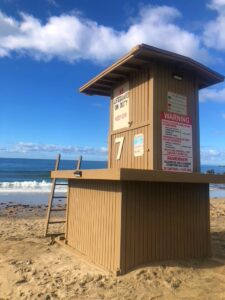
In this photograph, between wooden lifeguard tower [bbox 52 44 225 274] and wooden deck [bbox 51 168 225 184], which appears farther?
wooden lifeguard tower [bbox 52 44 225 274]

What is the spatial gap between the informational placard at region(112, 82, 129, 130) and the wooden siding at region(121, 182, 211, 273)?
1742mm

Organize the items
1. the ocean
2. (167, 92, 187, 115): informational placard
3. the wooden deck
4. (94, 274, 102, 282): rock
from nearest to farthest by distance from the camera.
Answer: the wooden deck, (94, 274, 102, 282): rock, (167, 92, 187, 115): informational placard, the ocean

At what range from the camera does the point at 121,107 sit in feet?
25.0

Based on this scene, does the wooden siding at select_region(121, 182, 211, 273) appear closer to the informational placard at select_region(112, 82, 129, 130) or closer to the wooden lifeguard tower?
the wooden lifeguard tower

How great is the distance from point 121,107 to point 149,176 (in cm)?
235

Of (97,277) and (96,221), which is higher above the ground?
(96,221)

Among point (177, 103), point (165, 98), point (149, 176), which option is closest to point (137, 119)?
point (165, 98)

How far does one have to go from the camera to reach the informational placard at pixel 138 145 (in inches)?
266

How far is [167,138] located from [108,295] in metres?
3.14

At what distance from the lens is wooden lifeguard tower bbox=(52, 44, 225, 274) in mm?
6039

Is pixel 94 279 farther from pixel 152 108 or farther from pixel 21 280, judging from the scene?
pixel 152 108

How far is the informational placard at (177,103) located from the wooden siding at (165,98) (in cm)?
9

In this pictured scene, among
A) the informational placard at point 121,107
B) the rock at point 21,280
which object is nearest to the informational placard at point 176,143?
the informational placard at point 121,107

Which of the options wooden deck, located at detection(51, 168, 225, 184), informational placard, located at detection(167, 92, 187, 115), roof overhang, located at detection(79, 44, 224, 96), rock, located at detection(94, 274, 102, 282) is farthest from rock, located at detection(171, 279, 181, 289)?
roof overhang, located at detection(79, 44, 224, 96)
